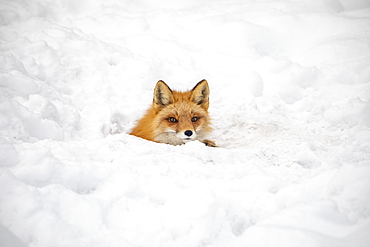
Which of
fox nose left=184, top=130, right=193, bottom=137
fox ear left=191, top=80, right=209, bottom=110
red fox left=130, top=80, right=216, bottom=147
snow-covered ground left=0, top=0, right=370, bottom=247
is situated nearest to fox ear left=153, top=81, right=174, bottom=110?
red fox left=130, top=80, right=216, bottom=147

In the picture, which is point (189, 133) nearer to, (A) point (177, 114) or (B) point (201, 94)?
(A) point (177, 114)

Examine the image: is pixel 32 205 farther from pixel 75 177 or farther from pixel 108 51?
pixel 108 51

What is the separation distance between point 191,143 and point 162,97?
61.2 inches

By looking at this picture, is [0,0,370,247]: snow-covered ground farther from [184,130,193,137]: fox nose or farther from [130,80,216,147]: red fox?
[184,130,193,137]: fox nose

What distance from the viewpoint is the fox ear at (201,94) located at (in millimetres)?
5032

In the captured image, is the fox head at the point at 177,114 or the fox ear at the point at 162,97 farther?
the fox ear at the point at 162,97

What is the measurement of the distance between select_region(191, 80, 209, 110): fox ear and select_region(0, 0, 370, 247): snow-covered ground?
773mm

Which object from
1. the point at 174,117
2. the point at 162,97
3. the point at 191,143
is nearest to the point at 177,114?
the point at 174,117

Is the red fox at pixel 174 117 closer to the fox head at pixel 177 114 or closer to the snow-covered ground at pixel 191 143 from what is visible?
the fox head at pixel 177 114

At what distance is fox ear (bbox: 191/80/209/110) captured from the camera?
503 cm

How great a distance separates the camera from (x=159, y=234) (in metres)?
2.02

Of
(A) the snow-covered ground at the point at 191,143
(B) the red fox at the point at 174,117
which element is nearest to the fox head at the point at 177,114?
(B) the red fox at the point at 174,117

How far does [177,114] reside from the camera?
16.1 ft

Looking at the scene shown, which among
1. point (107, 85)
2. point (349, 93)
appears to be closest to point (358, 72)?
point (349, 93)
